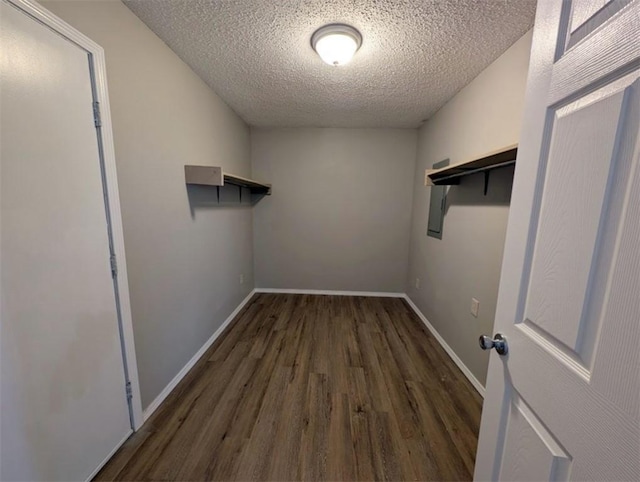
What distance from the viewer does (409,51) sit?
167cm

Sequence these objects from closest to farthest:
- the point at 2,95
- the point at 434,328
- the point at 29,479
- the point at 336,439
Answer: the point at 2,95 < the point at 29,479 < the point at 336,439 < the point at 434,328

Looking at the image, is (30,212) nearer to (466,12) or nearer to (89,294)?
(89,294)

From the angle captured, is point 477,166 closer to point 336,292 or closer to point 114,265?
point 114,265

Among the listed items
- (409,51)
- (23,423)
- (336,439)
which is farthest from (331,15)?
(336,439)

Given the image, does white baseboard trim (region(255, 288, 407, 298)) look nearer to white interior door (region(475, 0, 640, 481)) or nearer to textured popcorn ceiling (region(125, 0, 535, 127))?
textured popcorn ceiling (region(125, 0, 535, 127))

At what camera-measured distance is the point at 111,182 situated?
4.09 feet

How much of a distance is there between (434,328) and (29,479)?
9.53 feet

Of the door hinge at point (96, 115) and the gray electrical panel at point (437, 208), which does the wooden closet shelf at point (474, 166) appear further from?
the door hinge at point (96, 115)

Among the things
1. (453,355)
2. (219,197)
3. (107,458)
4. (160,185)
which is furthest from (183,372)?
(453,355)

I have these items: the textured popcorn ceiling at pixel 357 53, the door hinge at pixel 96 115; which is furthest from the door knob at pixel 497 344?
the door hinge at pixel 96 115

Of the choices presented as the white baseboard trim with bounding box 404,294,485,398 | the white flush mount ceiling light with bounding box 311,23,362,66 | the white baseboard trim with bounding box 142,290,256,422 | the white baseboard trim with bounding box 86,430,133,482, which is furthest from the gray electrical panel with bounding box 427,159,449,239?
the white baseboard trim with bounding box 86,430,133,482

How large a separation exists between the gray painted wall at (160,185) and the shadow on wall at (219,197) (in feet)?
0.08

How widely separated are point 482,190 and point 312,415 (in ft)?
6.61

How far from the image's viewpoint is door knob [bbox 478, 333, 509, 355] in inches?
31.0
